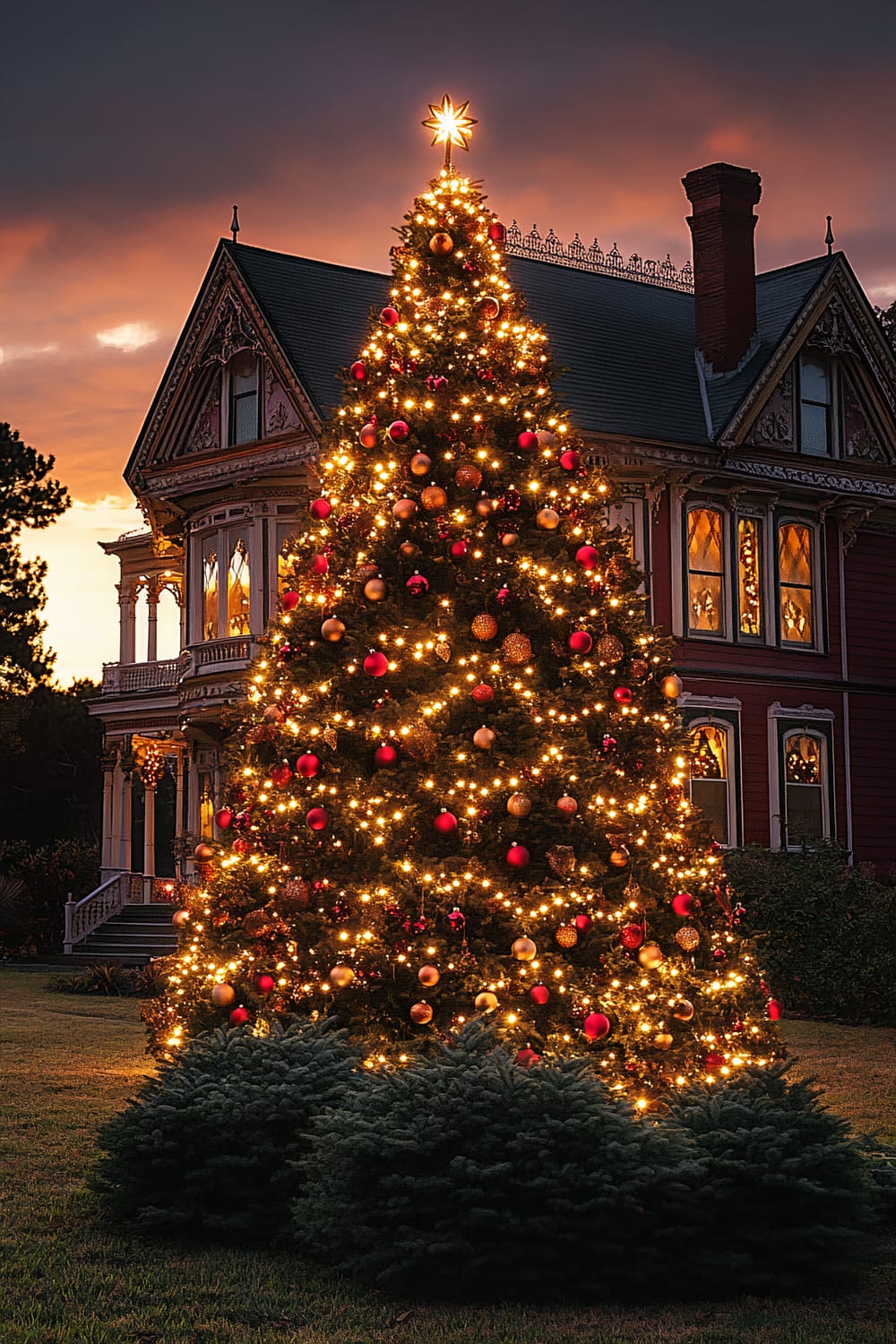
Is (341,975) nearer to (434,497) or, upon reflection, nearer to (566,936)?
(566,936)

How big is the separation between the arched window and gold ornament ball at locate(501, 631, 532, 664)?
17.6 meters

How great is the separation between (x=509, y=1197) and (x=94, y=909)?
24399 mm

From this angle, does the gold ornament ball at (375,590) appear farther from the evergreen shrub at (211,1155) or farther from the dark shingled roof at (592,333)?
the dark shingled roof at (592,333)

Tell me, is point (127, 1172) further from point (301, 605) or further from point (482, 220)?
point (482, 220)

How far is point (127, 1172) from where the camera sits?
7.32 meters

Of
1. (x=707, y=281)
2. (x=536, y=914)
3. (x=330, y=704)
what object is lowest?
(x=536, y=914)

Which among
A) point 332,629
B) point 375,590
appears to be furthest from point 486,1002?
point 375,590

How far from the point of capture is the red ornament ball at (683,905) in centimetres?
885

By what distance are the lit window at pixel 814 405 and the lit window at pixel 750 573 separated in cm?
180

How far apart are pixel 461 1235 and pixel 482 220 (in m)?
6.83

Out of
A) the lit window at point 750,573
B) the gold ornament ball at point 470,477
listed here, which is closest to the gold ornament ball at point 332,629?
the gold ornament ball at point 470,477

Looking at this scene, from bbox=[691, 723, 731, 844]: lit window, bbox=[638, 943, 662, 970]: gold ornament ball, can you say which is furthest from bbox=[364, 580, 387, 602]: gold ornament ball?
bbox=[691, 723, 731, 844]: lit window

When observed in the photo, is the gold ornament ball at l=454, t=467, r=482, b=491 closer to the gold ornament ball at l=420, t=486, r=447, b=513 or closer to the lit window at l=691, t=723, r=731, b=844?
the gold ornament ball at l=420, t=486, r=447, b=513

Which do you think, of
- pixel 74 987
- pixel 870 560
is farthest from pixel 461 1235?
pixel 870 560
